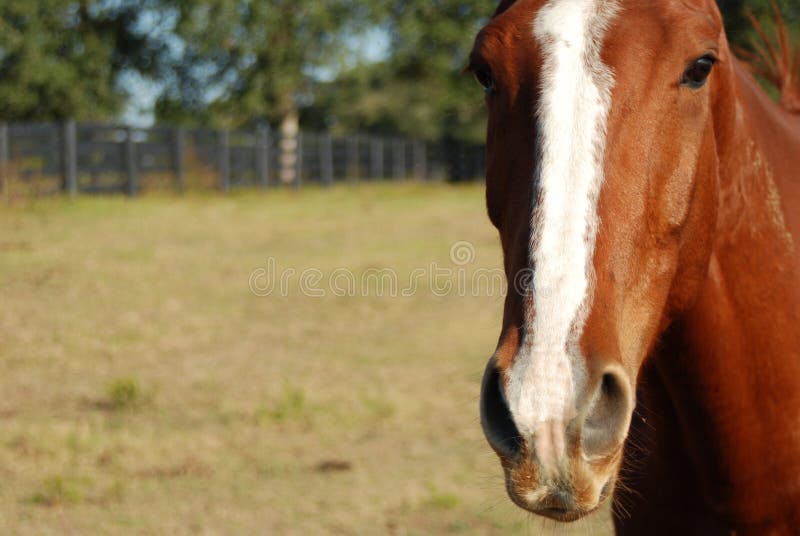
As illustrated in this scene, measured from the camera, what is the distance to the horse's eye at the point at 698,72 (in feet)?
5.53

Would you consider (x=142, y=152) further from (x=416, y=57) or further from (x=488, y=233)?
(x=416, y=57)

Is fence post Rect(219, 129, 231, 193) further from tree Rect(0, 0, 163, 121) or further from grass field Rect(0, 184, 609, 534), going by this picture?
grass field Rect(0, 184, 609, 534)

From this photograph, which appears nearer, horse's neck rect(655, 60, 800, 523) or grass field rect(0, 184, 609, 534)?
horse's neck rect(655, 60, 800, 523)

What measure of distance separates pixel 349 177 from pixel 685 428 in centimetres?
2659

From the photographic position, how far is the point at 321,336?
22.5ft

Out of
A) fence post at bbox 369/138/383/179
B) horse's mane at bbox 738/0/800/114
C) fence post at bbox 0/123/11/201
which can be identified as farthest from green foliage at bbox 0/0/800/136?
horse's mane at bbox 738/0/800/114

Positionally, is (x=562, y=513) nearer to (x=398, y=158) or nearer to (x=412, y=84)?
(x=398, y=158)

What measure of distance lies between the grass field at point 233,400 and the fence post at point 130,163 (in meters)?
7.99

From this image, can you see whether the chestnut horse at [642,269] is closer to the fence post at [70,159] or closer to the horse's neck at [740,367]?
the horse's neck at [740,367]

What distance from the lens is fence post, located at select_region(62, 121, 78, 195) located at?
17.4 meters

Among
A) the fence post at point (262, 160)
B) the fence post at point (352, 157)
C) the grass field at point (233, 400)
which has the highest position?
the grass field at point (233, 400)

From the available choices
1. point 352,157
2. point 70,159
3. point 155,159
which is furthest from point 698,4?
point 352,157

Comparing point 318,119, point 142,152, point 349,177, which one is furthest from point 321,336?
point 318,119

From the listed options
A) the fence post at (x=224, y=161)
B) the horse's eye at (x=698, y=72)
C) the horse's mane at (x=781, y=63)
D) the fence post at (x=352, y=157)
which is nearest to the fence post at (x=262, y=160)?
the fence post at (x=224, y=161)
